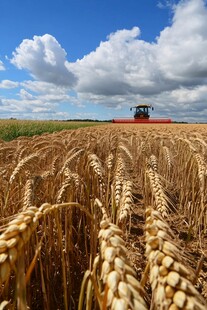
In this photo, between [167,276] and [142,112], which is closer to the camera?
[167,276]

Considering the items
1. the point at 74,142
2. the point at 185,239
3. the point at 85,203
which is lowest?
the point at 185,239

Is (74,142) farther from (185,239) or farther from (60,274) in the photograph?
(60,274)

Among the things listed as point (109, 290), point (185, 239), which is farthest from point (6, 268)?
point (185, 239)

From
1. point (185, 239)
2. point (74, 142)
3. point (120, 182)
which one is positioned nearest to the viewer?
point (120, 182)

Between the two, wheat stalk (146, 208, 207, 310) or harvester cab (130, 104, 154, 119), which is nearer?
wheat stalk (146, 208, 207, 310)

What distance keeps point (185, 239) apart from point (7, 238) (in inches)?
99.9

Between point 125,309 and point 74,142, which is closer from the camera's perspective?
point 125,309

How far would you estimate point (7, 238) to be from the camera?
100cm

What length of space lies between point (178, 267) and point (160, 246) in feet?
0.30

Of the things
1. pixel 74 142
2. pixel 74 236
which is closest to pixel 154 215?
pixel 74 236

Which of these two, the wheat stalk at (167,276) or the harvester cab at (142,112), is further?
the harvester cab at (142,112)

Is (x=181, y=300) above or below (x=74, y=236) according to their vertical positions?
above

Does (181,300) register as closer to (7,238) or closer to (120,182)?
(7,238)

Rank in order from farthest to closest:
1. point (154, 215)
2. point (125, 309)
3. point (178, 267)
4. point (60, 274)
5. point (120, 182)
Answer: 1. point (60, 274)
2. point (120, 182)
3. point (154, 215)
4. point (178, 267)
5. point (125, 309)
